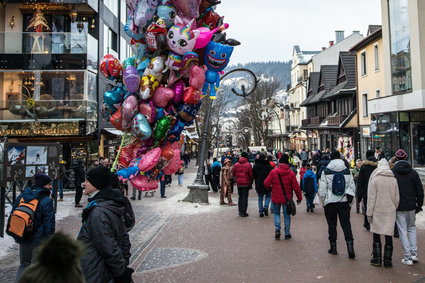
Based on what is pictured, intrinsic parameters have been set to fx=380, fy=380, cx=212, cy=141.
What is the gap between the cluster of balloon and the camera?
7281 mm

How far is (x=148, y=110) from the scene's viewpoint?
24.2ft

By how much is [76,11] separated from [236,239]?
1791 centimetres

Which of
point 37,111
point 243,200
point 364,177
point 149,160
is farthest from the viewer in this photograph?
point 37,111

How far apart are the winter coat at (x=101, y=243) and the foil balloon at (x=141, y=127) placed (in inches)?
144

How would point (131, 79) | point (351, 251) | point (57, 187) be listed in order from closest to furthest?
point (351, 251) → point (131, 79) → point (57, 187)

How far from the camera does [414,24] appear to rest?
2186cm

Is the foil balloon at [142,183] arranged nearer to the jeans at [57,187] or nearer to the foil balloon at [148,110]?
the foil balloon at [148,110]

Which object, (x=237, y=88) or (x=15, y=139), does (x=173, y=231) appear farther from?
(x=15, y=139)

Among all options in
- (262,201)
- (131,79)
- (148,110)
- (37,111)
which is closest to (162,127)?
(148,110)

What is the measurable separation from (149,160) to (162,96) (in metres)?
1.29

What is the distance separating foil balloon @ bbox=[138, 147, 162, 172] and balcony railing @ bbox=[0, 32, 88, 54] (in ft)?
48.6

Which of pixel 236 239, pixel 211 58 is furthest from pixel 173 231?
pixel 211 58

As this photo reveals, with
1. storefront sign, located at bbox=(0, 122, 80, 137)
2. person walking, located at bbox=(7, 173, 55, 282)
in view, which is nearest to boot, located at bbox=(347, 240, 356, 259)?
person walking, located at bbox=(7, 173, 55, 282)

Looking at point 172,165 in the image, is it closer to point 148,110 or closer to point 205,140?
point 148,110
